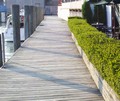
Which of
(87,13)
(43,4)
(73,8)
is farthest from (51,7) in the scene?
(87,13)

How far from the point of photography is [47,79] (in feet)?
25.2

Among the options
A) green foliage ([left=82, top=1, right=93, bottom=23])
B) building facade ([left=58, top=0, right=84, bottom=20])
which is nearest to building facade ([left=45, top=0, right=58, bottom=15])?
building facade ([left=58, top=0, right=84, bottom=20])

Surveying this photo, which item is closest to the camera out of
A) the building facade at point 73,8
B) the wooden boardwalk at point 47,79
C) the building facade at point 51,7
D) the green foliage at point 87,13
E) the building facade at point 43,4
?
the wooden boardwalk at point 47,79

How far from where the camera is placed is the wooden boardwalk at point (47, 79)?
639cm

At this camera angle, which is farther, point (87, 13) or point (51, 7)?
point (51, 7)

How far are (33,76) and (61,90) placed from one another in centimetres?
149

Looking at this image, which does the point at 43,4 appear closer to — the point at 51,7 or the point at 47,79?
the point at 51,7

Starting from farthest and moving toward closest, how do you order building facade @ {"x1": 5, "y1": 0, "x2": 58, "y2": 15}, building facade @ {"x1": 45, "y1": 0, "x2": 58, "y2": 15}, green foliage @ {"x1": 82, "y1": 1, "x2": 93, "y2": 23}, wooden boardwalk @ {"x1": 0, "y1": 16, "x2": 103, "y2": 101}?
building facade @ {"x1": 45, "y1": 0, "x2": 58, "y2": 15} < building facade @ {"x1": 5, "y1": 0, "x2": 58, "y2": 15} < green foliage @ {"x1": 82, "y1": 1, "x2": 93, "y2": 23} < wooden boardwalk @ {"x1": 0, "y1": 16, "x2": 103, "y2": 101}

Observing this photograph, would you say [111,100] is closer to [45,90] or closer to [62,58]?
[45,90]

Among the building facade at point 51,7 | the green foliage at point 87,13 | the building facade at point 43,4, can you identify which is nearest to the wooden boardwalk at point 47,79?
the green foliage at point 87,13

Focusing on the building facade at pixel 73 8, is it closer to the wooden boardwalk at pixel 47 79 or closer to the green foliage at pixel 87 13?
the green foliage at pixel 87 13

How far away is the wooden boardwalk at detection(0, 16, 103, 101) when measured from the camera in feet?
21.0

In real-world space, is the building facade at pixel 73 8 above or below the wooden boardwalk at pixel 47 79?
above

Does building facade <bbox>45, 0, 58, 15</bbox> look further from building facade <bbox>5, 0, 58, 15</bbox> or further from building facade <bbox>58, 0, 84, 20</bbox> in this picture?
building facade <bbox>58, 0, 84, 20</bbox>
